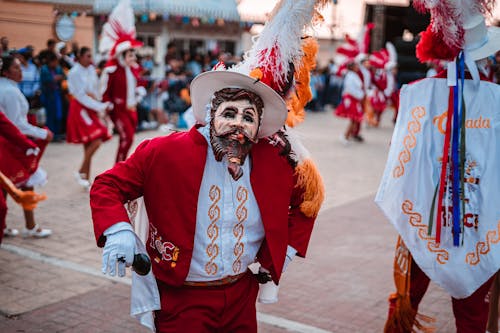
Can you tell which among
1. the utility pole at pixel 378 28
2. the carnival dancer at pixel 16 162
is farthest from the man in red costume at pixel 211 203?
the utility pole at pixel 378 28

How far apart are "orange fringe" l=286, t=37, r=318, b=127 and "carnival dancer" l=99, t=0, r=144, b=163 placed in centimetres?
554

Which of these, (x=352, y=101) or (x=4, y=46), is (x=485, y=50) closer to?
(x=4, y=46)

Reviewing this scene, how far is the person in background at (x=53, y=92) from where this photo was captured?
12.1 metres

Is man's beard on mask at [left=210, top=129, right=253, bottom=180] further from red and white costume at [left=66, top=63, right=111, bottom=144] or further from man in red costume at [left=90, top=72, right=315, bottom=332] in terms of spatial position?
red and white costume at [left=66, top=63, right=111, bottom=144]

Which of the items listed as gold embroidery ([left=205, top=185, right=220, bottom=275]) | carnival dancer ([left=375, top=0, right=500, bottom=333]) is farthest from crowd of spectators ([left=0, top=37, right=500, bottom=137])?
gold embroidery ([left=205, top=185, right=220, bottom=275])

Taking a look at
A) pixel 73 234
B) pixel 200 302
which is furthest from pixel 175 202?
pixel 73 234

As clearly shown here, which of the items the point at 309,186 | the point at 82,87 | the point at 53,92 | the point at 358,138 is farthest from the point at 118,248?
the point at 358,138

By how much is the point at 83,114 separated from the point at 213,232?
20.3 ft

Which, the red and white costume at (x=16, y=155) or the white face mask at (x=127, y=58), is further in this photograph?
the white face mask at (x=127, y=58)

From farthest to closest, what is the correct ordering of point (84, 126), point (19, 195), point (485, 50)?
point (84, 126) → point (19, 195) → point (485, 50)

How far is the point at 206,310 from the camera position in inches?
107

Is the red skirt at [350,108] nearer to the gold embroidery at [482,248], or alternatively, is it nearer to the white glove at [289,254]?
the gold embroidery at [482,248]

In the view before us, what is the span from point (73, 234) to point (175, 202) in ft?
13.0

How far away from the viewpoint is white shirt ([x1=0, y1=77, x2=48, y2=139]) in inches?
220
